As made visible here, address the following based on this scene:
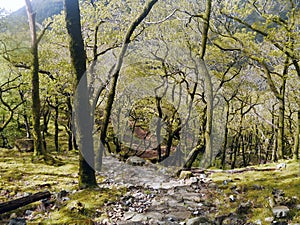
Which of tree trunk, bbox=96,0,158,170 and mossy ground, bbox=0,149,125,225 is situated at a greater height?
tree trunk, bbox=96,0,158,170

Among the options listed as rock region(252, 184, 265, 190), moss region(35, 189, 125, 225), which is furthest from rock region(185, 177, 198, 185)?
moss region(35, 189, 125, 225)

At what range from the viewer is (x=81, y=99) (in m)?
8.96

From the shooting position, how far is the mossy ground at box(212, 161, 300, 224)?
6742 millimetres

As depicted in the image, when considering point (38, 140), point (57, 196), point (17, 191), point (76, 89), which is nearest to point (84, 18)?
point (38, 140)

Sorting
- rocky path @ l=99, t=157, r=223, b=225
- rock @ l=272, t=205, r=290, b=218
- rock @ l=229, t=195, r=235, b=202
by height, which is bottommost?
rocky path @ l=99, t=157, r=223, b=225

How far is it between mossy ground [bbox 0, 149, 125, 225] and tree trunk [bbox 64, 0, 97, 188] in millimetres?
656

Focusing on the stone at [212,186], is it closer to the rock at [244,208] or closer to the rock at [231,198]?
the rock at [231,198]

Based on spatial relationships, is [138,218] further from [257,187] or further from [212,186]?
[257,187]

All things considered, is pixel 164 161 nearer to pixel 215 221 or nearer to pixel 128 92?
pixel 128 92

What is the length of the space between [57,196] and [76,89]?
130 inches

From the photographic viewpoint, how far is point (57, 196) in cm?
829

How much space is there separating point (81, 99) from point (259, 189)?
6.26 m

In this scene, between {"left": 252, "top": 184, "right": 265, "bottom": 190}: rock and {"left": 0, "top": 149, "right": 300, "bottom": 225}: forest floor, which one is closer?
{"left": 0, "top": 149, "right": 300, "bottom": 225}: forest floor

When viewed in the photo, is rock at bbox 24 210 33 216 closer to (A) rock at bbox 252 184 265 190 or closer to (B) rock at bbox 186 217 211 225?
(B) rock at bbox 186 217 211 225
